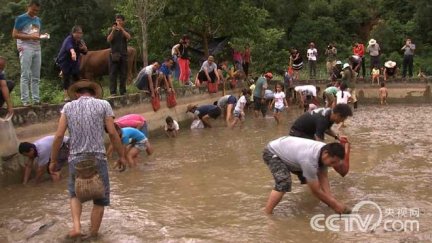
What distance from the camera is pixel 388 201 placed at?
6.82m

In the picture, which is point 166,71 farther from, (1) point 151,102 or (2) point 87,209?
(2) point 87,209

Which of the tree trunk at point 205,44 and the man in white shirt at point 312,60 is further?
the man in white shirt at point 312,60

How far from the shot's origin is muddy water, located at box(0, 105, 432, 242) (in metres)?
5.85

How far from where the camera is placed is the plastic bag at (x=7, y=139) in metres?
8.60

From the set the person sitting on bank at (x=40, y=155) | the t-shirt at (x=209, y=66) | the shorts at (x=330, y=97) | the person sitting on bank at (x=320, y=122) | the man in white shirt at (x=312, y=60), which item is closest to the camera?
the person sitting on bank at (x=320, y=122)

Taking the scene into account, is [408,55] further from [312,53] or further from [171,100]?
[171,100]

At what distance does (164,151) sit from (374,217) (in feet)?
19.4

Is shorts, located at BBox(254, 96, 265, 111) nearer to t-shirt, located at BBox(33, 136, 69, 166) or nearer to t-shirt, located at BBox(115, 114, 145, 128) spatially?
t-shirt, located at BBox(115, 114, 145, 128)

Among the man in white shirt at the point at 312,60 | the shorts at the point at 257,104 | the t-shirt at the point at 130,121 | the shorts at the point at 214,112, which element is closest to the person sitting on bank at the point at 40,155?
the t-shirt at the point at 130,121

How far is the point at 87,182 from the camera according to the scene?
544cm

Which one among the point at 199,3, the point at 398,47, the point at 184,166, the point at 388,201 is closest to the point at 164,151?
the point at 184,166

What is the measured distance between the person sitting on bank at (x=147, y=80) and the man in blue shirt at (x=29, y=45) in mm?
3919

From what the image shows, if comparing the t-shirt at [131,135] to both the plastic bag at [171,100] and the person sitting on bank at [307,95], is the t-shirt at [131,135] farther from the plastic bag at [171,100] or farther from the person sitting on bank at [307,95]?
the person sitting on bank at [307,95]

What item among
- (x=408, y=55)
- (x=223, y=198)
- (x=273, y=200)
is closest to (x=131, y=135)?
(x=223, y=198)
